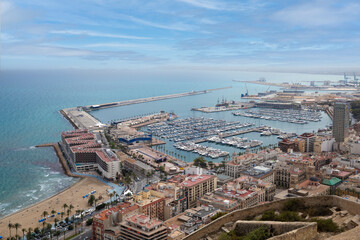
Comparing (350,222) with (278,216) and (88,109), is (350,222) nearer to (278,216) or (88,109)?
(278,216)

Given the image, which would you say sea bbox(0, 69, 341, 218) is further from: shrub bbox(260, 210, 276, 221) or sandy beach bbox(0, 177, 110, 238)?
shrub bbox(260, 210, 276, 221)

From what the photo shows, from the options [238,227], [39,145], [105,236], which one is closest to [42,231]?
[105,236]

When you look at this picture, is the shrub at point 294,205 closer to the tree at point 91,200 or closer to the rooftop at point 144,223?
the rooftop at point 144,223

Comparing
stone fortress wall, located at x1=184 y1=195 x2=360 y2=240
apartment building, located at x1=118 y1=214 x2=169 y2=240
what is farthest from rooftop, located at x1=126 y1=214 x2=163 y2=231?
stone fortress wall, located at x1=184 y1=195 x2=360 y2=240

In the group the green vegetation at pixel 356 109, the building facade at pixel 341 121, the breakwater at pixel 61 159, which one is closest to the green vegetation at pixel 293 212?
the breakwater at pixel 61 159

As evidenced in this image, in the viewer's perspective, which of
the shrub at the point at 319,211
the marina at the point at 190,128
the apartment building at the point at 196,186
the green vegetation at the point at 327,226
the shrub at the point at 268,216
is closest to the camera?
the green vegetation at the point at 327,226

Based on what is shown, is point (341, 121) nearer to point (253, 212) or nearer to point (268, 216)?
point (253, 212)
